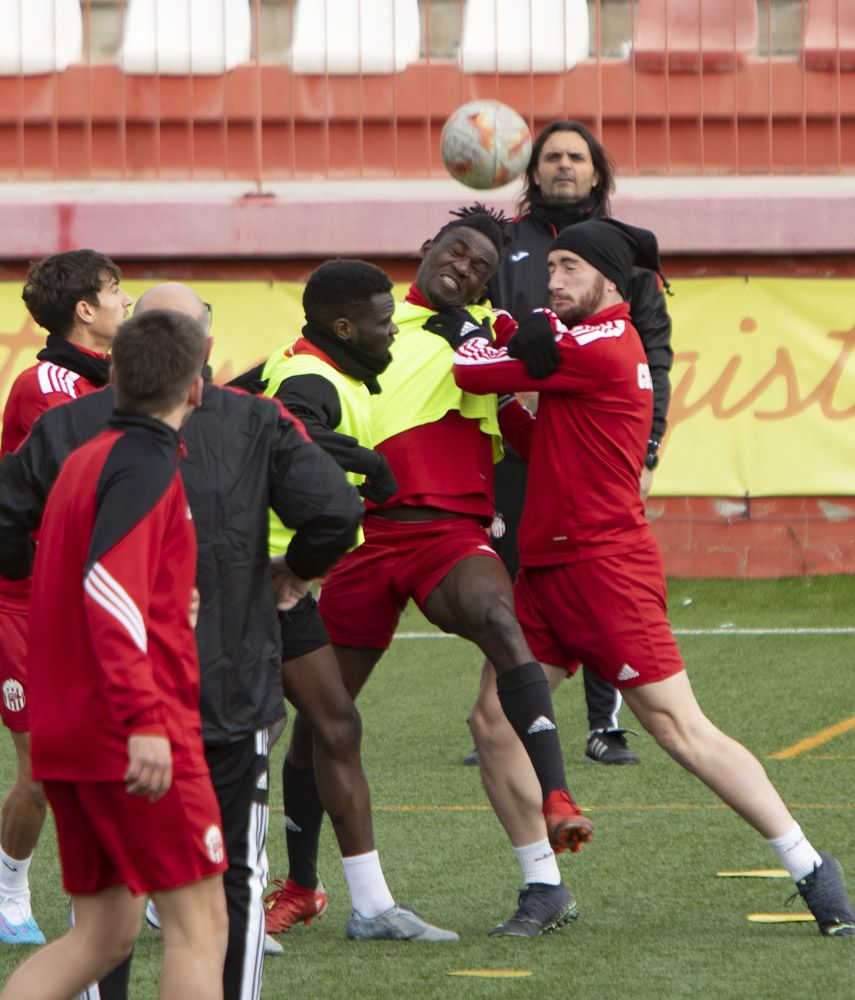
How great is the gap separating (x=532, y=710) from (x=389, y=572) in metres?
0.61

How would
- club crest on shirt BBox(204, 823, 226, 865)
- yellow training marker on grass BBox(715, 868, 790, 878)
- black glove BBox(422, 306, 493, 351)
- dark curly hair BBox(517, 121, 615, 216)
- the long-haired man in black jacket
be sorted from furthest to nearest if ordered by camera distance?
dark curly hair BBox(517, 121, 615, 216) → the long-haired man in black jacket → yellow training marker on grass BBox(715, 868, 790, 878) → black glove BBox(422, 306, 493, 351) → club crest on shirt BBox(204, 823, 226, 865)

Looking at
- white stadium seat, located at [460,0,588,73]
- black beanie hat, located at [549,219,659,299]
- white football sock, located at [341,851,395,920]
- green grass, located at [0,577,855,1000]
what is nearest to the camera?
green grass, located at [0,577,855,1000]

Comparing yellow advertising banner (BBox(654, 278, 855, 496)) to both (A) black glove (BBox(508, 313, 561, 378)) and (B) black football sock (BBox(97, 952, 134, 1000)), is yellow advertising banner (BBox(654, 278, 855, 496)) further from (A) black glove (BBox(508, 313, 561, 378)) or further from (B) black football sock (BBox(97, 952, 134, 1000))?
(B) black football sock (BBox(97, 952, 134, 1000))

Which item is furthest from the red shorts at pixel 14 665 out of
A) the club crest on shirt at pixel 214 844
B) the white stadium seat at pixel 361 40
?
the white stadium seat at pixel 361 40

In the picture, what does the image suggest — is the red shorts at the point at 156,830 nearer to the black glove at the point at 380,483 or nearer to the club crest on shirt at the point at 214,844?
the club crest on shirt at the point at 214,844

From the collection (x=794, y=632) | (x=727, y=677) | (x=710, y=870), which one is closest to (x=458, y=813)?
(x=710, y=870)

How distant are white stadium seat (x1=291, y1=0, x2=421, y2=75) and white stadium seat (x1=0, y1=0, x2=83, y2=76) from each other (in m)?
1.68

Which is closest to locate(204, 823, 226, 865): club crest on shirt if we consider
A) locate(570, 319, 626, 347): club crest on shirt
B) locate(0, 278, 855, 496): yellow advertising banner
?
locate(570, 319, 626, 347): club crest on shirt

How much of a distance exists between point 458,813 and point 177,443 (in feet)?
11.7

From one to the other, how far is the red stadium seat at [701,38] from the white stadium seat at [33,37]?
4.10m

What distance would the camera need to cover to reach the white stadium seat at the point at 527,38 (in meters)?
13.7

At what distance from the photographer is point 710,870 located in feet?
19.9

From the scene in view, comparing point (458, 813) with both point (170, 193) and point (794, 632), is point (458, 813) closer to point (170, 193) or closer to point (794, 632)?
point (794, 632)

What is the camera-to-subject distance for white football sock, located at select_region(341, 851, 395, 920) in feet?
17.2
